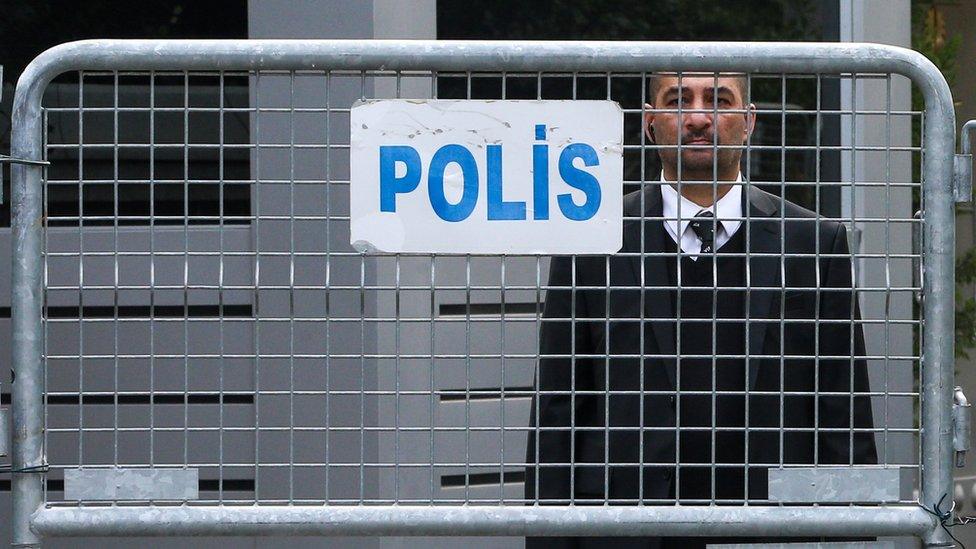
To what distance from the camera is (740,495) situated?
9.69ft

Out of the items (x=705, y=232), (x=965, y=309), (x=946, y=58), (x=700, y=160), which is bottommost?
(x=965, y=309)

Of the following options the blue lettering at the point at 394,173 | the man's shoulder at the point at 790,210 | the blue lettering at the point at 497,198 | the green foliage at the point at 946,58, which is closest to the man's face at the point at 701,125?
the man's shoulder at the point at 790,210

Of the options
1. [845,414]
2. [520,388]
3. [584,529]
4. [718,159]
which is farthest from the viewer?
[520,388]

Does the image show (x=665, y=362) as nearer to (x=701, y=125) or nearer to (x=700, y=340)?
(x=700, y=340)

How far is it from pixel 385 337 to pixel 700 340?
1798mm

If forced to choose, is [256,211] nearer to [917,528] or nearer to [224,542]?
[917,528]

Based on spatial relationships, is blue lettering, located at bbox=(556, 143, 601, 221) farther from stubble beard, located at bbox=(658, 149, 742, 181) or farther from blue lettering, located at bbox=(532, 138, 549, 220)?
stubble beard, located at bbox=(658, 149, 742, 181)

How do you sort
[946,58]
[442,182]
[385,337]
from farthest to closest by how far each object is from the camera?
[946,58] → [385,337] → [442,182]

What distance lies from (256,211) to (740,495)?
130 cm

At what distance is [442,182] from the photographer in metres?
2.31

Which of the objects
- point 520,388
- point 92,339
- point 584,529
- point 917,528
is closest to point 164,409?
point 92,339

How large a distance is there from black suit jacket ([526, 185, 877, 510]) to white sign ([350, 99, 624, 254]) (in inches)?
9.2

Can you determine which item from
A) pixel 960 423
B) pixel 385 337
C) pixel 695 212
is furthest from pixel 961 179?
pixel 385 337

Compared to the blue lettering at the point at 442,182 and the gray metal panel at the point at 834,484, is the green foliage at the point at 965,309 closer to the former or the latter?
the gray metal panel at the point at 834,484
